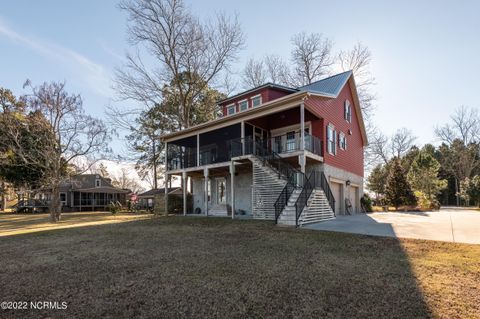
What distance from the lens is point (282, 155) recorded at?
47.5 ft

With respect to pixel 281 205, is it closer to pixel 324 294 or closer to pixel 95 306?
pixel 324 294

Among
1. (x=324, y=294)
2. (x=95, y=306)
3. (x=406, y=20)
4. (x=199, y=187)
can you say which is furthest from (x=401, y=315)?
(x=199, y=187)

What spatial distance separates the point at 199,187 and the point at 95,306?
17393 millimetres

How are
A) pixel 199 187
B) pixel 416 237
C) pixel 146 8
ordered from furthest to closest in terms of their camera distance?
pixel 146 8 → pixel 199 187 → pixel 416 237

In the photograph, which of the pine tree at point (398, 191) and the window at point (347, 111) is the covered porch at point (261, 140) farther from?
the pine tree at point (398, 191)

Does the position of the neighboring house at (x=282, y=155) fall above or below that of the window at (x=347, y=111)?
below

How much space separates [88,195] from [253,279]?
40.5 metres

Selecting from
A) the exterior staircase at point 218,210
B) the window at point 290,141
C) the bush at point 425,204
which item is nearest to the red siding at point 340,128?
the window at point 290,141

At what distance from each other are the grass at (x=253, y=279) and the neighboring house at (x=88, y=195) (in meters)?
32.9

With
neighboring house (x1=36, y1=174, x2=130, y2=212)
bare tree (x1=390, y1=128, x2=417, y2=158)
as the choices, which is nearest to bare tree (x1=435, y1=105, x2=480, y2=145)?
bare tree (x1=390, y1=128, x2=417, y2=158)

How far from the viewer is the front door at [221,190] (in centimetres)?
1930

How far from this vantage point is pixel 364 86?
27672 mm

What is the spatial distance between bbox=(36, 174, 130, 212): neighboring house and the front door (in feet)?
81.0

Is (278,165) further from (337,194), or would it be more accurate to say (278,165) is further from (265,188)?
(337,194)
